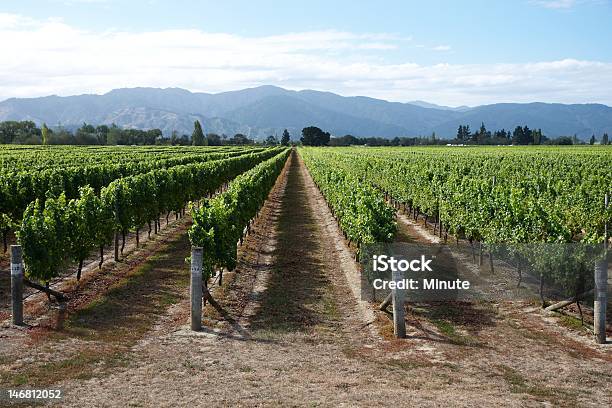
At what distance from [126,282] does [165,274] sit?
1.43m

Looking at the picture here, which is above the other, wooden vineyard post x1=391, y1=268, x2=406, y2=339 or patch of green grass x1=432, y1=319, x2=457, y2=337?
wooden vineyard post x1=391, y1=268, x2=406, y2=339

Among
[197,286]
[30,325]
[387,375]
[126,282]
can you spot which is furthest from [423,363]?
[126,282]

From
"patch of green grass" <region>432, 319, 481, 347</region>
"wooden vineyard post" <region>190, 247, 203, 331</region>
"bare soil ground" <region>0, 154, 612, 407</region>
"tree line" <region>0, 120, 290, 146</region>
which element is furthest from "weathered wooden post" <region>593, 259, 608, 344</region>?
"tree line" <region>0, 120, 290, 146</region>

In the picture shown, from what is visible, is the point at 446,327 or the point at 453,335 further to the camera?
the point at 446,327

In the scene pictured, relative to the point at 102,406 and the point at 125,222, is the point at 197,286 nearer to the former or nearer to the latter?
the point at 102,406

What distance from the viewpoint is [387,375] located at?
10617mm

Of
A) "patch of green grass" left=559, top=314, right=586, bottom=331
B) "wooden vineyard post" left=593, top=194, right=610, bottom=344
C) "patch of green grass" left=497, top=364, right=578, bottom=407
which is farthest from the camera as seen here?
"patch of green grass" left=559, top=314, right=586, bottom=331

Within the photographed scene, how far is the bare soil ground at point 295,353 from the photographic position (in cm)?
973

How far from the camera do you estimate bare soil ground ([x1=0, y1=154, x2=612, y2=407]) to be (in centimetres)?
973

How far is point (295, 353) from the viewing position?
11.8 m

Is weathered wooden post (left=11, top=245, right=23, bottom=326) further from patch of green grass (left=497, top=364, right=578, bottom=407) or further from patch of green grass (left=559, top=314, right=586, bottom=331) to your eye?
patch of green grass (left=559, top=314, right=586, bottom=331)

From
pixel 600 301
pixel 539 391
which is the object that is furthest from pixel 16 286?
pixel 600 301

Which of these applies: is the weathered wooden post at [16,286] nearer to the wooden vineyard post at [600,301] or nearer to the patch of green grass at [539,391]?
the patch of green grass at [539,391]

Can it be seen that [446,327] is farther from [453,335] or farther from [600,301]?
[600,301]
